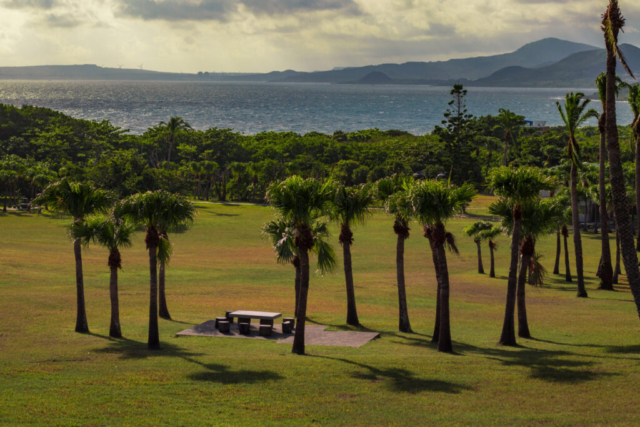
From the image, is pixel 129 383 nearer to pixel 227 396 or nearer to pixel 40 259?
pixel 227 396

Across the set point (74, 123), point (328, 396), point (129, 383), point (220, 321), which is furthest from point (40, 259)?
point (74, 123)

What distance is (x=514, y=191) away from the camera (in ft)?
72.7

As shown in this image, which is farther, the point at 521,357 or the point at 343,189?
the point at 343,189

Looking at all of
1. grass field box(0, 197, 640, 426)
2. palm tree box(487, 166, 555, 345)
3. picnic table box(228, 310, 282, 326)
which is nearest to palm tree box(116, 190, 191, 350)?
grass field box(0, 197, 640, 426)

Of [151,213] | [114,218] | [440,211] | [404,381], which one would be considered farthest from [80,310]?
[440,211]

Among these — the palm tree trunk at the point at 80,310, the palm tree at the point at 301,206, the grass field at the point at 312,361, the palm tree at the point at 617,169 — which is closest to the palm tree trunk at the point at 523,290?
the grass field at the point at 312,361

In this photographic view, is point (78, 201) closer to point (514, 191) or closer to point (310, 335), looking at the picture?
point (310, 335)

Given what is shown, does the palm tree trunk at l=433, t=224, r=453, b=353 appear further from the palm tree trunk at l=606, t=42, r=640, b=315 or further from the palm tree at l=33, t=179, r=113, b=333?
the palm tree at l=33, t=179, r=113, b=333

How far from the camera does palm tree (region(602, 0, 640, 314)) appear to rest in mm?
17375

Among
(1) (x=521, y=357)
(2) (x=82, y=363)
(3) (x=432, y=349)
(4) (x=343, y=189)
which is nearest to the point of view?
(2) (x=82, y=363)

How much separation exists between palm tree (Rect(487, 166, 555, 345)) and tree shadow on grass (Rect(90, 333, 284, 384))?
9.33m

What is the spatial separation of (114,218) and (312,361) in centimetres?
940

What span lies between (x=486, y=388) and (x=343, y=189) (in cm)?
1216

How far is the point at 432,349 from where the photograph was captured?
21859mm
